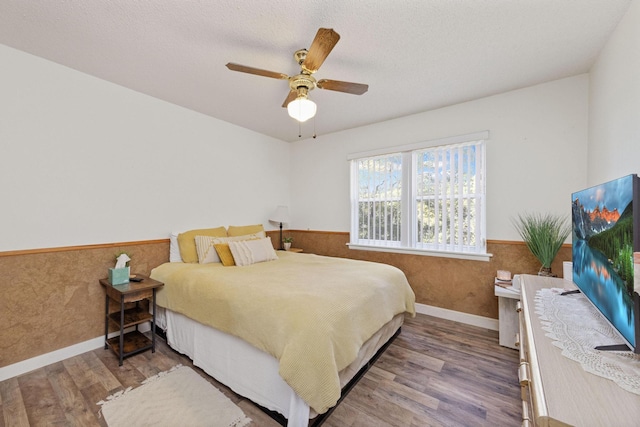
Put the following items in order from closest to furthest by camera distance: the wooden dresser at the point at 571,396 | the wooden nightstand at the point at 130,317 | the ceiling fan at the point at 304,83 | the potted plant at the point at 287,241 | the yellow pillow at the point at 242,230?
the wooden dresser at the point at 571,396
the ceiling fan at the point at 304,83
the wooden nightstand at the point at 130,317
the yellow pillow at the point at 242,230
the potted plant at the point at 287,241

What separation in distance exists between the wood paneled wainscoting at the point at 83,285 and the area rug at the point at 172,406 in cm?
95

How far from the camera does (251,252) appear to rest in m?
2.86

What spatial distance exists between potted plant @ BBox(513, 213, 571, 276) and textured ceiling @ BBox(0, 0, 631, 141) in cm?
134

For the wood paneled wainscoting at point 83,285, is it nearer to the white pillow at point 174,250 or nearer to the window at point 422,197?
the white pillow at point 174,250

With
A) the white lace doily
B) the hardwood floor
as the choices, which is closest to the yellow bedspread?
the hardwood floor

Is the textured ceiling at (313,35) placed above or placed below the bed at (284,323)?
above

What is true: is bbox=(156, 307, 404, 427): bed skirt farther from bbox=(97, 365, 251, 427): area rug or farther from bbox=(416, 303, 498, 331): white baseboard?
bbox=(416, 303, 498, 331): white baseboard

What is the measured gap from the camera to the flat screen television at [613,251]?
90cm

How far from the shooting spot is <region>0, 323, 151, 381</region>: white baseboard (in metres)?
1.95

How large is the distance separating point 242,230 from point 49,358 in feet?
6.78

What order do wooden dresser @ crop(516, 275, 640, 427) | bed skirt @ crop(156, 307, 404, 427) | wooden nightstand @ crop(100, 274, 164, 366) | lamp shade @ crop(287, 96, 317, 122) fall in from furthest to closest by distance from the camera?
1. wooden nightstand @ crop(100, 274, 164, 366)
2. lamp shade @ crop(287, 96, 317, 122)
3. bed skirt @ crop(156, 307, 404, 427)
4. wooden dresser @ crop(516, 275, 640, 427)

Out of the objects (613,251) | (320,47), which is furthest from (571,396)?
(320,47)

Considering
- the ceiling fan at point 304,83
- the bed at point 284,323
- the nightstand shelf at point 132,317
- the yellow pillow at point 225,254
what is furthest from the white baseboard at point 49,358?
the ceiling fan at point 304,83

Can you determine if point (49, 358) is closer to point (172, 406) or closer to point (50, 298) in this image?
point (50, 298)
